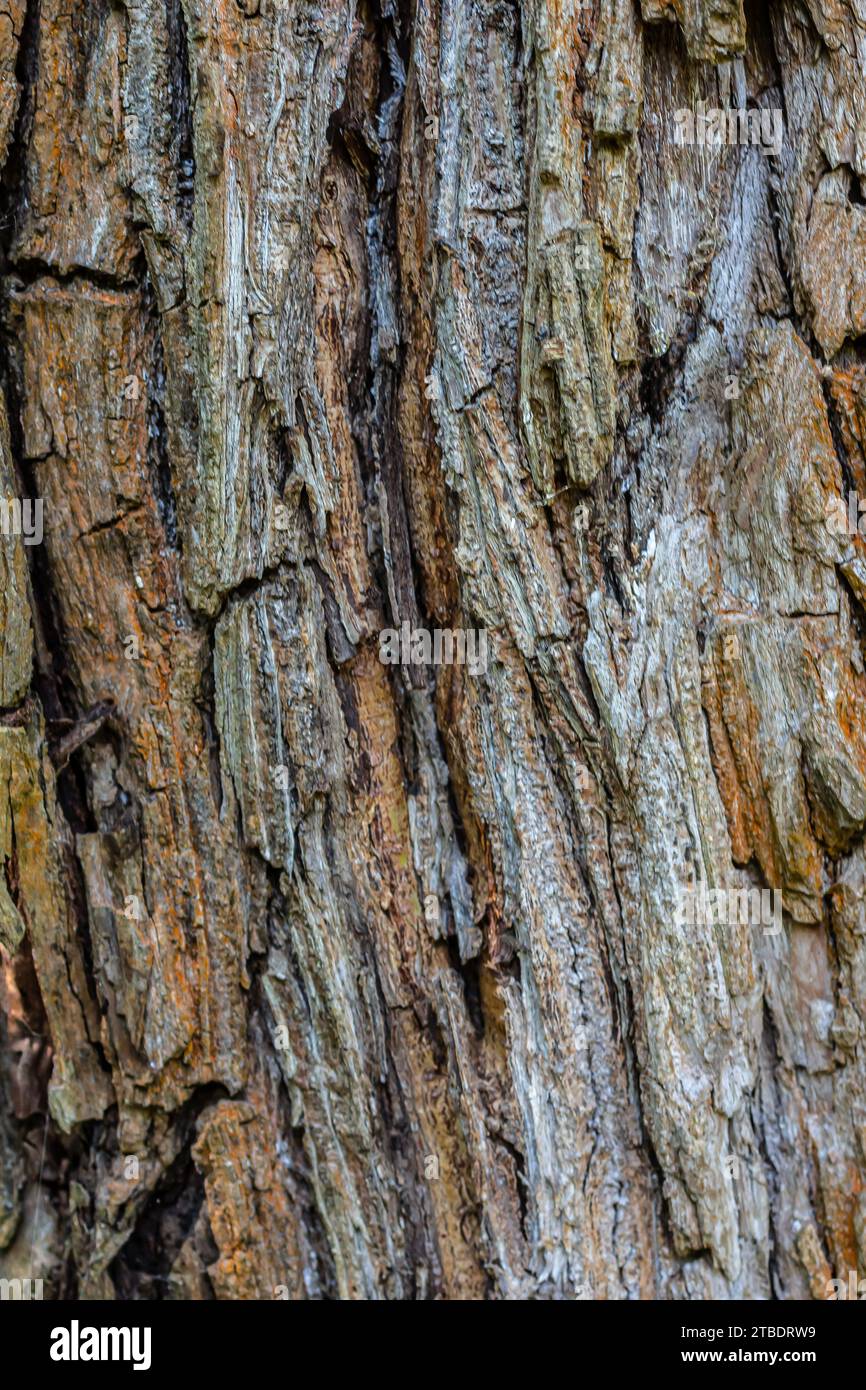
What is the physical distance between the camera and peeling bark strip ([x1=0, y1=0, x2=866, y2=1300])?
4223 millimetres

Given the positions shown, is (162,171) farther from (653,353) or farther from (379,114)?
(653,353)

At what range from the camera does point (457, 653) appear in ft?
14.7

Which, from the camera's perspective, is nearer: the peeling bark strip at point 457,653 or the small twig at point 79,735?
the peeling bark strip at point 457,653

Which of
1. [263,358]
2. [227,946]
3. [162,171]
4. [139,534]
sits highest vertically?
[162,171]

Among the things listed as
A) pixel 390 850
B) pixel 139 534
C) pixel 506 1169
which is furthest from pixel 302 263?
pixel 506 1169

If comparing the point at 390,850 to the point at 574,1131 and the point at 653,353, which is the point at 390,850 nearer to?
the point at 574,1131

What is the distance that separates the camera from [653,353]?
14.5 ft

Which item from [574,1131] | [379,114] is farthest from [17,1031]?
[379,114]

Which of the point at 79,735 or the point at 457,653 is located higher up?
the point at 457,653

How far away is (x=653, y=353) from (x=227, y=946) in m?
3.54

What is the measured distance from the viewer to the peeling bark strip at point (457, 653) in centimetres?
422

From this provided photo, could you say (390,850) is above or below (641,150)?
below

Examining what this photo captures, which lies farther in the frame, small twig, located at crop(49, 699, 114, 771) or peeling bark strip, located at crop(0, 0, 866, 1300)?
small twig, located at crop(49, 699, 114, 771)

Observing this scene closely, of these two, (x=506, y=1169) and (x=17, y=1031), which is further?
(x=17, y=1031)
